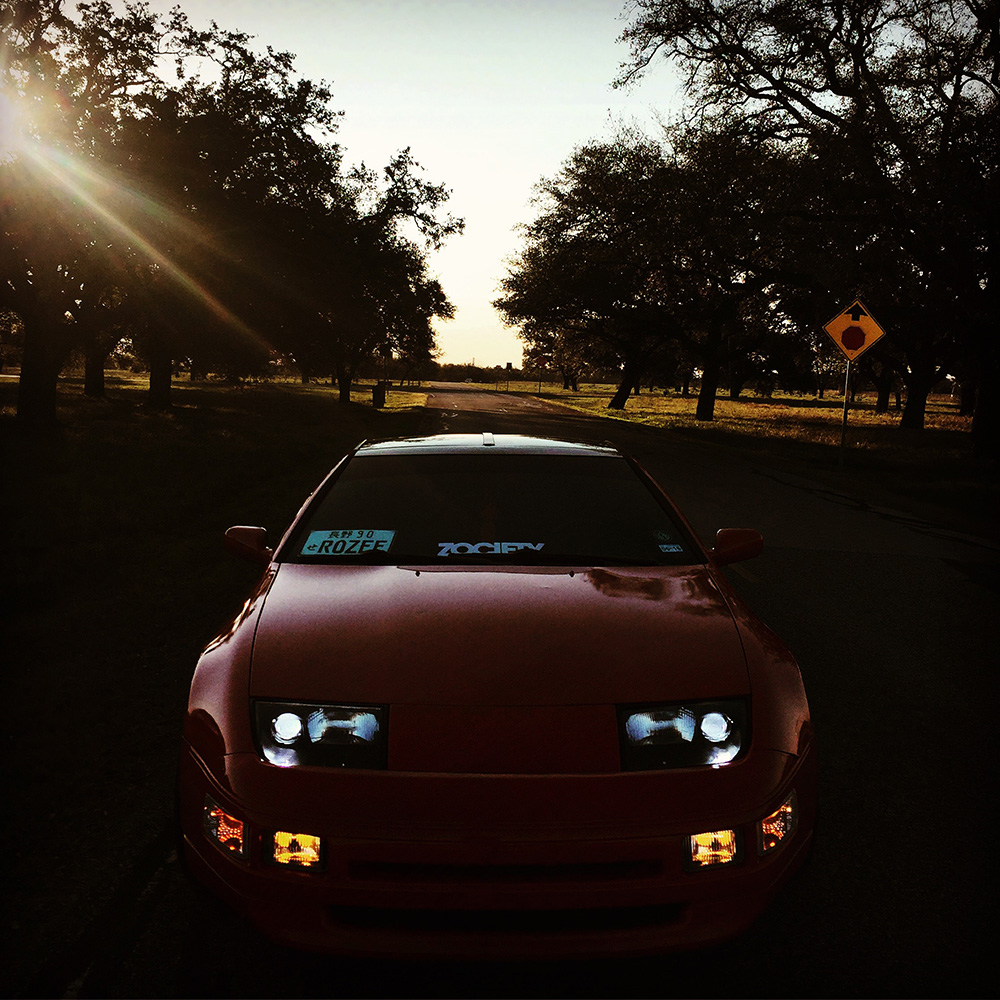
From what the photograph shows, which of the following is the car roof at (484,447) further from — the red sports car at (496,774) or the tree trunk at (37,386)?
the tree trunk at (37,386)

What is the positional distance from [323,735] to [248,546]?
1.56 m

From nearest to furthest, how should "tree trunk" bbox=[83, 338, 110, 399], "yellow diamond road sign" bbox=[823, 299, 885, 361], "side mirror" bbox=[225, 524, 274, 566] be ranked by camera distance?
"side mirror" bbox=[225, 524, 274, 566]
"yellow diamond road sign" bbox=[823, 299, 885, 361]
"tree trunk" bbox=[83, 338, 110, 399]

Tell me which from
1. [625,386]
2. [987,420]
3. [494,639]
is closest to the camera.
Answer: [494,639]

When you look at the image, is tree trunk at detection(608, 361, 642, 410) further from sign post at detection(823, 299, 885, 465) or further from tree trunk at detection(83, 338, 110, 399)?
sign post at detection(823, 299, 885, 465)

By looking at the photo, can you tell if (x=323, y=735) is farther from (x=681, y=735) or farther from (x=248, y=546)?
(x=248, y=546)

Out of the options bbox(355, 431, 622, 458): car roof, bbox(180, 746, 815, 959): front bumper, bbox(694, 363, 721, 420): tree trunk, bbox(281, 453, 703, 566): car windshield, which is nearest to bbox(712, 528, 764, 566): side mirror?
bbox(281, 453, 703, 566): car windshield

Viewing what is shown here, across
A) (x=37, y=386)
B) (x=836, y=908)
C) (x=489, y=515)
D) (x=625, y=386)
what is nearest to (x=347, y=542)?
(x=489, y=515)

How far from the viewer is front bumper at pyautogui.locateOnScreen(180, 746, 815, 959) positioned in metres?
2.06

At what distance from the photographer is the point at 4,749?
148 inches

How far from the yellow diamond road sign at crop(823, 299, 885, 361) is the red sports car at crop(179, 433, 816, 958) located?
1367 centimetres

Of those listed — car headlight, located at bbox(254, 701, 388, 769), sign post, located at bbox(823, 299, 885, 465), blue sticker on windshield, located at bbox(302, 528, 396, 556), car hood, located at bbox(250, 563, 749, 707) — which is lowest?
car headlight, located at bbox(254, 701, 388, 769)

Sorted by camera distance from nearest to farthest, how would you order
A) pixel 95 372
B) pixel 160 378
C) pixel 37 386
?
pixel 37 386, pixel 160 378, pixel 95 372

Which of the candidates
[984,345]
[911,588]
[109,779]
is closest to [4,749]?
[109,779]

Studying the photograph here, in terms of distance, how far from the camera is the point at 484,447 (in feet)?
13.6
